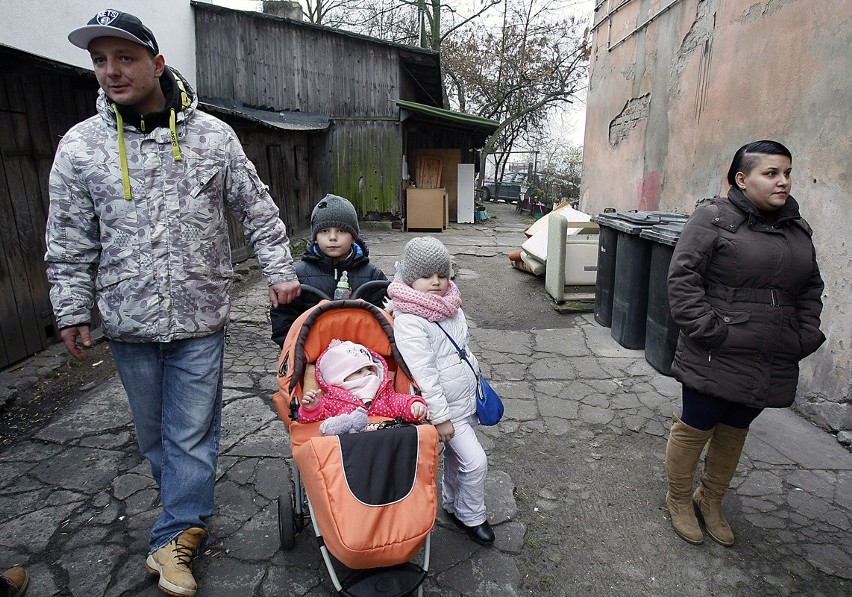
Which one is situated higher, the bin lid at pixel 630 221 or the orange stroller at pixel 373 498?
the bin lid at pixel 630 221

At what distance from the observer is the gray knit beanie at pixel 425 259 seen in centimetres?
235

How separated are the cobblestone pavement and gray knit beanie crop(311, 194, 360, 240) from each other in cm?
150

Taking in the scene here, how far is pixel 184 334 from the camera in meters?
2.23

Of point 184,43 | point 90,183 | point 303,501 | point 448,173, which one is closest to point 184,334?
point 90,183

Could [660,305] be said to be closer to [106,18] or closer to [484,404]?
[484,404]

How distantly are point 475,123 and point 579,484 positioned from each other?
11398mm

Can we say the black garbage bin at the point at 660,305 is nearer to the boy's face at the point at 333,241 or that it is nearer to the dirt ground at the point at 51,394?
the boy's face at the point at 333,241

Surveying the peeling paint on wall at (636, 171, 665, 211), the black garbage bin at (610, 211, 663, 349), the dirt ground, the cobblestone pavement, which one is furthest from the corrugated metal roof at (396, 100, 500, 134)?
the dirt ground

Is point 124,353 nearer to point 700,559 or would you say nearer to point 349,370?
point 349,370

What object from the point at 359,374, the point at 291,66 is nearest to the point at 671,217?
the point at 359,374

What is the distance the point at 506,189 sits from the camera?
2569 cm

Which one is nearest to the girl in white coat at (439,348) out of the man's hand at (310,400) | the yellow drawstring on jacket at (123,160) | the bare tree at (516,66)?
the man's hand at (310,400)

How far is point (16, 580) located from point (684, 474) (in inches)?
118

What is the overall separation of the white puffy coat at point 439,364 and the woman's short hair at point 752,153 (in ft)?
4.61
